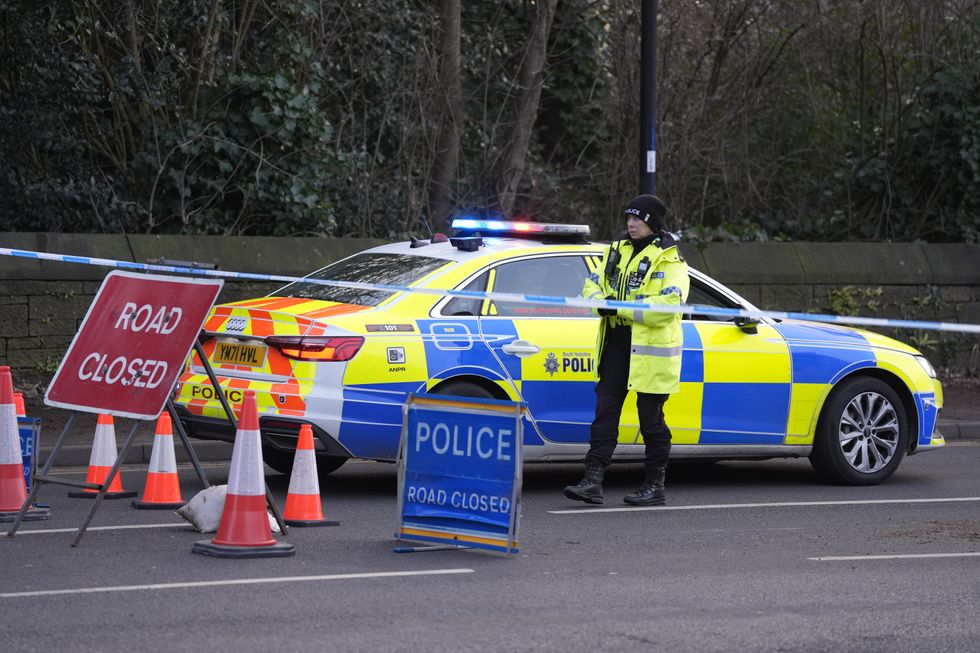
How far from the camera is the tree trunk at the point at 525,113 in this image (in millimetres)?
18156

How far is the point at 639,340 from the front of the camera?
351 inches

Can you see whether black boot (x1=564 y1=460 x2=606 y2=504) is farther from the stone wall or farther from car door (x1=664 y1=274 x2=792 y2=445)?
the stone wall

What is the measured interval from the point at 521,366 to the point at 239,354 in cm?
169

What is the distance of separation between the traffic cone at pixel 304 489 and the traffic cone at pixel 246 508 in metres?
0.85

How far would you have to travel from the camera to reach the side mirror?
9.96m

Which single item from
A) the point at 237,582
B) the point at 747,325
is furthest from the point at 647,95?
the point at 237,582

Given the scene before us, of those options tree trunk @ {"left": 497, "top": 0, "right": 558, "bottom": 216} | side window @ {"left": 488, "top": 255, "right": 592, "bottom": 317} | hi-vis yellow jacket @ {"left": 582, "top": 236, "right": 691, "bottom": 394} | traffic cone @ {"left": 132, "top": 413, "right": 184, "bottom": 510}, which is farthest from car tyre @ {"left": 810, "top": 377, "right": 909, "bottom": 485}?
tree trunk @ {"left": 497, "top": 0, "right": 558, "bottom": 216}

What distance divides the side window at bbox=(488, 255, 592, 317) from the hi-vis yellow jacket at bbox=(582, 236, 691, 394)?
477 mm

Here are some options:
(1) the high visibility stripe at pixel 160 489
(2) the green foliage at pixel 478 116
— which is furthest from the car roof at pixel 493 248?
(2) the green foliage at pixel 478 116

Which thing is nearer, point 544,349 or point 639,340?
point 639,340

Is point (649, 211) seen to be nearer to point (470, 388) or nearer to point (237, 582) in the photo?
point (470, 388)

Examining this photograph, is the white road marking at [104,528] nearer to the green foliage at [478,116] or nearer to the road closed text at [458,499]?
the road closed text at [458,499]

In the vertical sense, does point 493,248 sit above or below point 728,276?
above

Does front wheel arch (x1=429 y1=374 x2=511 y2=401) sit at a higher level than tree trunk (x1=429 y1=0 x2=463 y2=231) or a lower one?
lower
